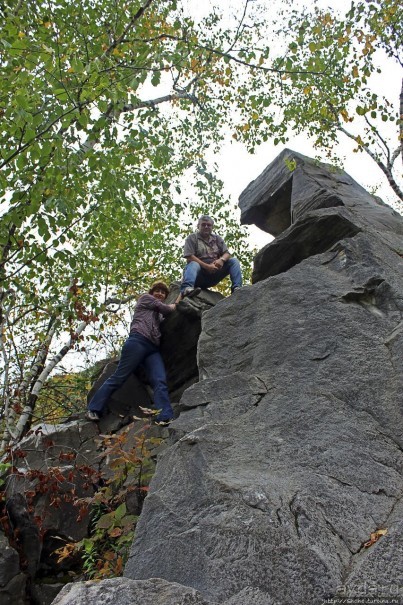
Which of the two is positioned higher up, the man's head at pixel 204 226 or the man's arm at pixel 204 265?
the man's head at pixel 204 226

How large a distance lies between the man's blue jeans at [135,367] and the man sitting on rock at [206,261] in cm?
128

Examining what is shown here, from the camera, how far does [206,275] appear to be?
9969 millimetres

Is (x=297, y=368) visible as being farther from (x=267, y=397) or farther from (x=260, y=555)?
(x=260, y=555)

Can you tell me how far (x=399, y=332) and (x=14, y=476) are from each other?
558 cm

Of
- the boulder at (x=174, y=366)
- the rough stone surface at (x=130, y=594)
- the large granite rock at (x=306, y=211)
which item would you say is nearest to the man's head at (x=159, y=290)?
the boulder at (x=174, y=366)

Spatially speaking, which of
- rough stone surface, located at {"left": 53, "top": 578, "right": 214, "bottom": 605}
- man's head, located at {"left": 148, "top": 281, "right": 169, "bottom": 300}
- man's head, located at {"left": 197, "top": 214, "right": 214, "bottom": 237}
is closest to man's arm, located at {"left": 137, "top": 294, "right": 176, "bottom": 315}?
man's head, located at {"left": 148, "top": 281, "right": 169, "bottom": 300}

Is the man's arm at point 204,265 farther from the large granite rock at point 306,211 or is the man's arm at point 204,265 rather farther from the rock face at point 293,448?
the rock face at point 293,448

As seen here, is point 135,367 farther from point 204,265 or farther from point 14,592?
point 14,592

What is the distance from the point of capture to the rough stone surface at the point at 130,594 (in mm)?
3104

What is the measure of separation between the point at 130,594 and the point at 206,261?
7.19m

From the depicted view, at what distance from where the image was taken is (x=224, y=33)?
14125 mm

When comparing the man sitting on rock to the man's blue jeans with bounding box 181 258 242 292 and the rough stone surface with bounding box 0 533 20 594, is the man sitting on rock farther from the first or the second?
the rough stone surface with bounding box 0 533 20 594

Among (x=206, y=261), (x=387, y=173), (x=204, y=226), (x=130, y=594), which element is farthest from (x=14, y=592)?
(x=387, y=173)

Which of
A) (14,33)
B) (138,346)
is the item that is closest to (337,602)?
(138,346)
